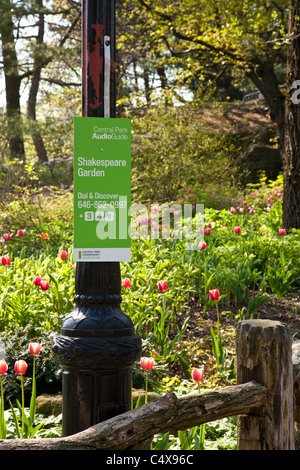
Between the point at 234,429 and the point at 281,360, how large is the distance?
1.28 m

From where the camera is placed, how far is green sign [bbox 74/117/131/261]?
6.93 ft

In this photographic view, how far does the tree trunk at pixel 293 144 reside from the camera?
820cm

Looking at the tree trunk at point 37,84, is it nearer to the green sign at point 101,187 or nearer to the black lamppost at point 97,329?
the black lamppost at point 97,329

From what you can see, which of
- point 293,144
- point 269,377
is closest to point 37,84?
point 293,144

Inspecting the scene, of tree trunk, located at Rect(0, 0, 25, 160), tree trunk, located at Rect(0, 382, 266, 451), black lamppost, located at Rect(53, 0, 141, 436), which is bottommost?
tree trunk, located at Rect(0, 382, 266, 451)

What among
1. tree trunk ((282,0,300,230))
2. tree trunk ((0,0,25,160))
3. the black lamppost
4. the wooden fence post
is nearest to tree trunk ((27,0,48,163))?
tree trunk ((0,0,25,160))

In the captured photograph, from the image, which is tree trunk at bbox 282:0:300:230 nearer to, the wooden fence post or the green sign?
the wooden fence post

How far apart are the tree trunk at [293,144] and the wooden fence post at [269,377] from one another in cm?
633

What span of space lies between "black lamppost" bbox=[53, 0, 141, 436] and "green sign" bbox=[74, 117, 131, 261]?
2.6 inches

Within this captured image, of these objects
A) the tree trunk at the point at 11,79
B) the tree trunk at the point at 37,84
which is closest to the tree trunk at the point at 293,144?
the tree trunk at the point at 11,79

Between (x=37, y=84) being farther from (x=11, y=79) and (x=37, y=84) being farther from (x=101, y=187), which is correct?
(x=101, y=187)

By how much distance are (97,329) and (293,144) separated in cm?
684

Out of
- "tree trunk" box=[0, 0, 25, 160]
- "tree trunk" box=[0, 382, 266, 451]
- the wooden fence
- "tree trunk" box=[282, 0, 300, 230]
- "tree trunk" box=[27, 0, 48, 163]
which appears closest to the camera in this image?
"tree trunk" box=[0, 382, 266, 451]

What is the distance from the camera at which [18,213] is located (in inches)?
327
